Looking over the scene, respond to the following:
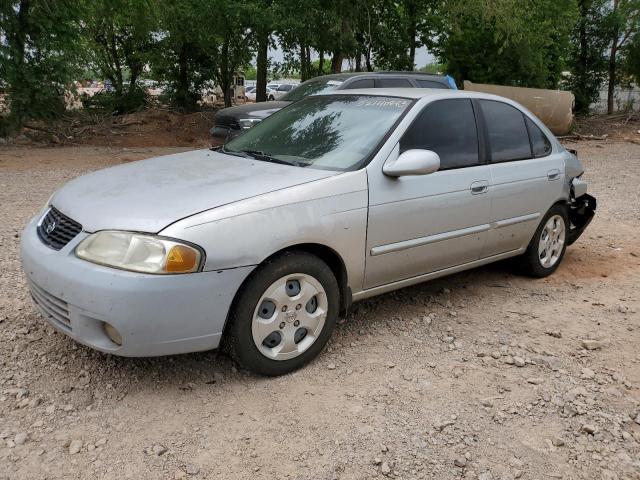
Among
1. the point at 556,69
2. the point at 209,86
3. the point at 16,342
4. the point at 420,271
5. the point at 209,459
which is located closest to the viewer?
the point at 209,459

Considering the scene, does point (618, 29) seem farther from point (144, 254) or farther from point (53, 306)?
point (53, 306)

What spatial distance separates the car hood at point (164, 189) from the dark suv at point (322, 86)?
21.0 feet

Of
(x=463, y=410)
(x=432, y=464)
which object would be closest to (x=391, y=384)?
(x=463, y=410)

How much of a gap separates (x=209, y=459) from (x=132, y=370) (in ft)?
3.03

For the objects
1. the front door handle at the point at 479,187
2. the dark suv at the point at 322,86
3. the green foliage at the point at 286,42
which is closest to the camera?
the front door handle at the point at 479,187

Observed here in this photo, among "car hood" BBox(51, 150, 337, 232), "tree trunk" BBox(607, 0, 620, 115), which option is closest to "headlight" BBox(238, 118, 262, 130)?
"car hood" BBox(51, 150, 337, 232)

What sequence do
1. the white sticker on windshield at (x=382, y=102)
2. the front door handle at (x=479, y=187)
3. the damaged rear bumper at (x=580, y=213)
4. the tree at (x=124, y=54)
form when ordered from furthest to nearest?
the tree at (x=124, y=54), the damaged rear bumper at (x=580, y=213), the front door handle at (x=479, y=187), the white sticker on windshield at (x=382, y=102)

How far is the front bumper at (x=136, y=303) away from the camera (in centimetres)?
294

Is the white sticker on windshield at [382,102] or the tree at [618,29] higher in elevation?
the tree at [618,29]

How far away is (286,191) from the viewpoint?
3.42 meters

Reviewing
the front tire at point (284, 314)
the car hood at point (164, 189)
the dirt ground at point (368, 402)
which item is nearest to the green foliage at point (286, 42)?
the dirt ground at point (368, 402)

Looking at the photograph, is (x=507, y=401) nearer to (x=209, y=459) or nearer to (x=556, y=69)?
(x=209, y=459)

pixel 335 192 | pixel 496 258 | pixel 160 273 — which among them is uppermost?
pixel 335 192

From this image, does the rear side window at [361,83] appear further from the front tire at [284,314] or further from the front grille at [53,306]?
the front grille at [53,306]
